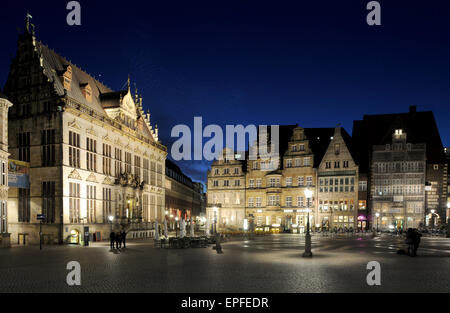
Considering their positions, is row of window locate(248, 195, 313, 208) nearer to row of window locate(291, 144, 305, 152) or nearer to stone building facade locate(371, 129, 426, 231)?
row of window locate(291, 144, 305, 152)

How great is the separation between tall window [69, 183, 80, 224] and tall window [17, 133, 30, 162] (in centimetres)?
529

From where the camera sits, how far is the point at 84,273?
638 inches

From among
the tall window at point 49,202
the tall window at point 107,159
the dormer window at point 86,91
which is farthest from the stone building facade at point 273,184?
the tall window at point 49,202

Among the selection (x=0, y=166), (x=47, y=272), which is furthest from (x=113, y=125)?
(x=47, y=272)

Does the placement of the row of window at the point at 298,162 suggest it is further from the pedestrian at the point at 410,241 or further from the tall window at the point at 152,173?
the pedestrian at the point at 410,241

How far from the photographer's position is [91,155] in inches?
1699

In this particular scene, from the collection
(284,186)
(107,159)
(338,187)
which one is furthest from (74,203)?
(338,187)

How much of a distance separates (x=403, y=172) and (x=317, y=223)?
15.3 m

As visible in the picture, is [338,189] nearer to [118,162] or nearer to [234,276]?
[118,162]

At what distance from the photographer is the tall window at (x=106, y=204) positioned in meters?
45.1

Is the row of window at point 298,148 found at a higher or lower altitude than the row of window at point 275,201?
higher

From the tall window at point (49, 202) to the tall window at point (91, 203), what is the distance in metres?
4.14

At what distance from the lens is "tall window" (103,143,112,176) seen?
45.8 metres
